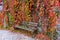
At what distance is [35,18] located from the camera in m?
6.54

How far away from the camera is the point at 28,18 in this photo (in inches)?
264

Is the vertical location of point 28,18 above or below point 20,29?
above

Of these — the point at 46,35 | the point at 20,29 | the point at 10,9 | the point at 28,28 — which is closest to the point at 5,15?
the point at 10,9

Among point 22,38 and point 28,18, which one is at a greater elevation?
point 28,18

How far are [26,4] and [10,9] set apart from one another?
83cm

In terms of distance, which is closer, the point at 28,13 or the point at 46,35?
the point at 46,35

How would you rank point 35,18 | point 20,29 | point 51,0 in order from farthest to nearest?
point 20,29 < point 35,18 < point 51,0

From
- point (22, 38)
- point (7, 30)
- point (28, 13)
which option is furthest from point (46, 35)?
point (7, 30)

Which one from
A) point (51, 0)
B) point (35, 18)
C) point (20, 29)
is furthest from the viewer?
point (20, 29)

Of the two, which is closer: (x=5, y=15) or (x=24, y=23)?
(x=24, y=23)

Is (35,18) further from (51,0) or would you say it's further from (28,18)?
(51,0)

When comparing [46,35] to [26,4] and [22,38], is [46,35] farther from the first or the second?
[26,4]

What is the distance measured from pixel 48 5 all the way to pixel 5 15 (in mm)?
2288

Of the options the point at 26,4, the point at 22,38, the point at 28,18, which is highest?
the point at 26,4
